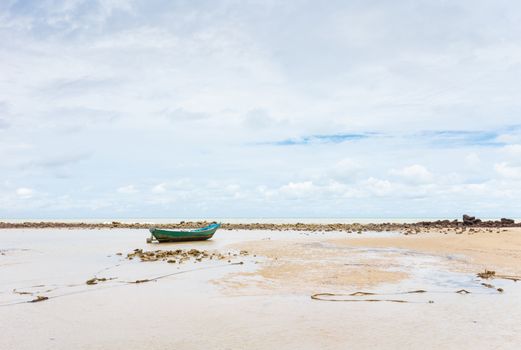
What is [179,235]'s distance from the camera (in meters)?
38.0

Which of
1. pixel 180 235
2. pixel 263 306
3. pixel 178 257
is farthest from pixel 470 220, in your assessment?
pixel 263 306

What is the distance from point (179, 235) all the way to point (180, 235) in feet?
0.30

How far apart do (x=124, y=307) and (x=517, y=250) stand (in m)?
22.5

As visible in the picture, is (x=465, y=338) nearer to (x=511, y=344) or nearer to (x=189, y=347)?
(x=511, y=344)

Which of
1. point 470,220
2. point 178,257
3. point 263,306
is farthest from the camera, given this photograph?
point 470,220

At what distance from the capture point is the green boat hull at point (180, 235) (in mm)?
36472

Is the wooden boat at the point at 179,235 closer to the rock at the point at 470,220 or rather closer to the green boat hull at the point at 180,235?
the green boat hull at the point at 180,235

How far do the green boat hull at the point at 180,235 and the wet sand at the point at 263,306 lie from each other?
15.5m

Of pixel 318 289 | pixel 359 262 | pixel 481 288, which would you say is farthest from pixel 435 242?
pixel 318 289

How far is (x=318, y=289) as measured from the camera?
13.6 meters

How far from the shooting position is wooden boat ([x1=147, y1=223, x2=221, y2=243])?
3648 cm

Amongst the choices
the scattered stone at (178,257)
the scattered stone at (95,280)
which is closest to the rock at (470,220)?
the scattered stone at (178,257)

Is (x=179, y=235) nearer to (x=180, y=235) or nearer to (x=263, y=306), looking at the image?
(x=180, y=235)

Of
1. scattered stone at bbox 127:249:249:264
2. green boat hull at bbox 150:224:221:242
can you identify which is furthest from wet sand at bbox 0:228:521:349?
green boat hull at bbox 150:224:221:242
